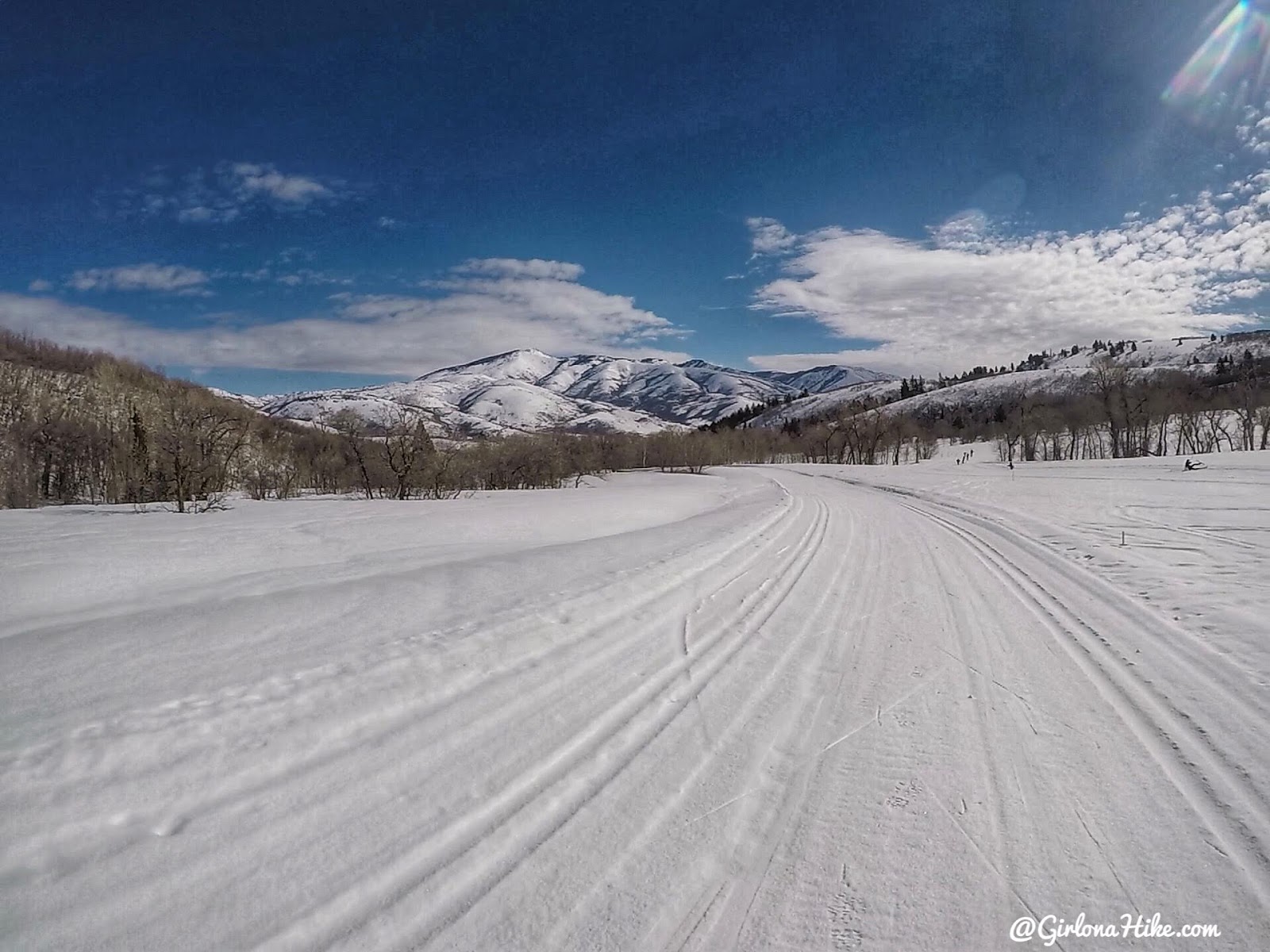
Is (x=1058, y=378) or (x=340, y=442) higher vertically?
(x=1058, y=378)

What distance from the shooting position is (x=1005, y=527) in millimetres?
14023

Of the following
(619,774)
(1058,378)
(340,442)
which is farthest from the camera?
(1058,378)

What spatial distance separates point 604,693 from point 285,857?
242 cm

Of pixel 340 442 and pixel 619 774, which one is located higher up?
pixel 340 442

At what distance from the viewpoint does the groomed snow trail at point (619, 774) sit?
7.97 feet

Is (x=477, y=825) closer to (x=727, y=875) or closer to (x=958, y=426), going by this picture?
(x=727, y=875)

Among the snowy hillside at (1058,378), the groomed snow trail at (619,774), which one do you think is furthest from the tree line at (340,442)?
the snowy hillside at (1058,378)

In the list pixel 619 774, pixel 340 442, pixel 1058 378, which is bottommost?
pixel 619 774

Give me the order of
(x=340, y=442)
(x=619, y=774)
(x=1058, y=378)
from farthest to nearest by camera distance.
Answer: (x=1058, y=378)
(x=340, y=442)
(x=619, y=774)

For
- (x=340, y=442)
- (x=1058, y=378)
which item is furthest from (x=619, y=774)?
(x=1058, y=378)

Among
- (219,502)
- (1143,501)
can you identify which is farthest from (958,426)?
(219,502)

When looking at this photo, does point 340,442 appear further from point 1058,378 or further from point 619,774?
point 1058,378

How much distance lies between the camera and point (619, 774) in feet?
11.4

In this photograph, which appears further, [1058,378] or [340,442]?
[1058,378]
